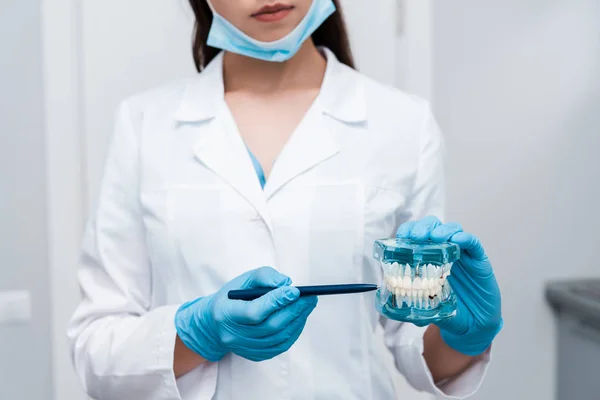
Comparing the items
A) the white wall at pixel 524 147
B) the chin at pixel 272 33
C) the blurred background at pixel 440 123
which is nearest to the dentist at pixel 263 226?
the chin at pixel 272 33

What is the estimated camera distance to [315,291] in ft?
2.44

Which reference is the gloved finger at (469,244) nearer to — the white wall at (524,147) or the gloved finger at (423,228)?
the gloved finger at (423,228)

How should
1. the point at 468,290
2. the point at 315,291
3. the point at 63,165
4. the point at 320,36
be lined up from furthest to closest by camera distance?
the point at 63,165 → the point at 320,36 → the point at 468,290 → the point at 315,291

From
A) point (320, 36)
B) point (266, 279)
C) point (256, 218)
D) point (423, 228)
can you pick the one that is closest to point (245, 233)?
point (256, 218)

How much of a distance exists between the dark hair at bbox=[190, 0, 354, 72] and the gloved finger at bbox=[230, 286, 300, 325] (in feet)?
1.61

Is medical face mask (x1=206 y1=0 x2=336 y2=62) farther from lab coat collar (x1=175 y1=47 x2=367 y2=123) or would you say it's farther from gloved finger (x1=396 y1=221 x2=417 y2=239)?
gloved finger (x1=396 y1=221 x2=417 y2=239)

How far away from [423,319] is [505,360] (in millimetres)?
954

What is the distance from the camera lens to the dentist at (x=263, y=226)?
90 cm

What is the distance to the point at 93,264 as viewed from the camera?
97cm

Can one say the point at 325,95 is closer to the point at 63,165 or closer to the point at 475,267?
the point at 475,267

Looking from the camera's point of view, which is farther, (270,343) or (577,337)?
(577,337)

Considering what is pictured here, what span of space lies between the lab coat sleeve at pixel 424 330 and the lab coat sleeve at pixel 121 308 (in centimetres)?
29

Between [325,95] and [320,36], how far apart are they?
145 mm

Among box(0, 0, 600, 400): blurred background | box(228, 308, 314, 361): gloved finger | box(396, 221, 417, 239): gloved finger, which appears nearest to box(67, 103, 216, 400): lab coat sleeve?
box(228, 308, 314, 361): gloved finger
